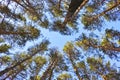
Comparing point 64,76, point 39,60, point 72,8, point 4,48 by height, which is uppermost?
point 72,8

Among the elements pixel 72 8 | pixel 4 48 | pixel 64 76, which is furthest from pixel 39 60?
pixel 72 8

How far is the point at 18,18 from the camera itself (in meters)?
13.8

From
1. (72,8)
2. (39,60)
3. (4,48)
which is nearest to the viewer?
(4,48)

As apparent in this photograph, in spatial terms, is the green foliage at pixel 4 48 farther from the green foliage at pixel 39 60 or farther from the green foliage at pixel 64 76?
the green foliage at pixel 64 76

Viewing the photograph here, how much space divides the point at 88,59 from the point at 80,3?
10.3 feet

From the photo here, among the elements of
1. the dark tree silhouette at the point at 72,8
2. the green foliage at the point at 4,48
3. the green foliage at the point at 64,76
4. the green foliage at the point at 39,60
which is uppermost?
the dark tree silhouette at the point at 72,8

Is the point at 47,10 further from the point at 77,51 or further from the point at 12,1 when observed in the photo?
the point at 77,51

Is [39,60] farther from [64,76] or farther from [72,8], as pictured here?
[72,8]

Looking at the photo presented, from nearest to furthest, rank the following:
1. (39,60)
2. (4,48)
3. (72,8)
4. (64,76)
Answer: (4,48) < (72,8) < (39,60) < (64,76)

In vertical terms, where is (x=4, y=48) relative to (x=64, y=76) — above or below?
above

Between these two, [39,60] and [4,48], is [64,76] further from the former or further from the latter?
[4,48]

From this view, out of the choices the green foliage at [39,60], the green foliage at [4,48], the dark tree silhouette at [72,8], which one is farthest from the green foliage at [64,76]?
the green foliage at [4,48]

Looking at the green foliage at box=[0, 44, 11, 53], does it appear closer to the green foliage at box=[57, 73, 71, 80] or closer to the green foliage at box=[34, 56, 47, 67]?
the green foliage at box=[34, 56, 47, 67]

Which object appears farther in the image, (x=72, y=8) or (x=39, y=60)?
(x=39, y=60)
